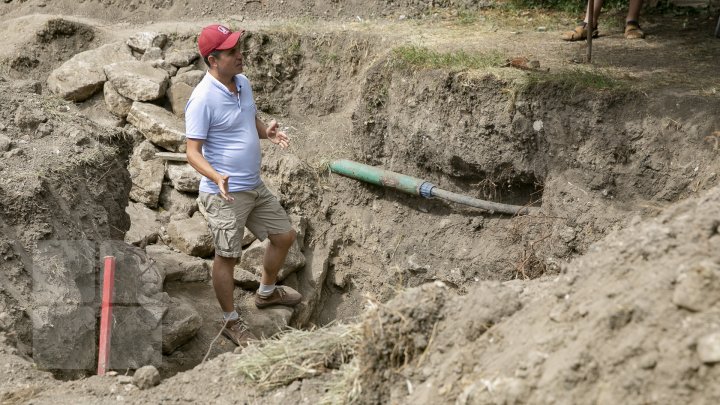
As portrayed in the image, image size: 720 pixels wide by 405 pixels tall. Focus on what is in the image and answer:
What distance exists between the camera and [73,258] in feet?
17.5

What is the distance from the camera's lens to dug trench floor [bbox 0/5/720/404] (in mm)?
6582

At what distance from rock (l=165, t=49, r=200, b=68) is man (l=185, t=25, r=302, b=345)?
117 inches

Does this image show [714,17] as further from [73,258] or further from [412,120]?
[73,258]

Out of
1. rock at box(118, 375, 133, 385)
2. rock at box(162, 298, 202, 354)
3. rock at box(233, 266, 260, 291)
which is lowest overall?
rock at box(233, 266, 260, 291)

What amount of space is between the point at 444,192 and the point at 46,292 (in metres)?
3.52

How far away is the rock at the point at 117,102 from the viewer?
839 centimetres

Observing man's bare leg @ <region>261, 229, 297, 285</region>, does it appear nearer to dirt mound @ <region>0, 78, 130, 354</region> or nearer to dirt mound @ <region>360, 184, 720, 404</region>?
dirt mound @ <region>0, 78, 130, 354</region>

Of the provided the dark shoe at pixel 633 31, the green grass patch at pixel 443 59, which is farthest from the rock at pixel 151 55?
the dark shoe at pixel 633 31

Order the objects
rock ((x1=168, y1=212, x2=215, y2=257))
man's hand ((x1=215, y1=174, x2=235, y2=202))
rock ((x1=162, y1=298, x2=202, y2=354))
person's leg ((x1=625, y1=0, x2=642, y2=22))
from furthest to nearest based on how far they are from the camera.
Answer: person's leg ((x1=625, y1=0, x2=642, y2=22)) < rock ((x1=168, y1=212, x2=215, y2=257)) < rock ((x1=162, y1=298, x2=202, y2=354)) < man's hand ((x1=215, y1=174, x2=235, y2=202))

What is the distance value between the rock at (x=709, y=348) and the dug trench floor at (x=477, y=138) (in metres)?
3.28

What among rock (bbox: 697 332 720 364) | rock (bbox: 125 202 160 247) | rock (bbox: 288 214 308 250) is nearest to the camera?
rock (bbox: 697 332 720 364)

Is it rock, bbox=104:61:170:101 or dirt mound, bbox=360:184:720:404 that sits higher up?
dirt mound, bbox=360:184:720:404

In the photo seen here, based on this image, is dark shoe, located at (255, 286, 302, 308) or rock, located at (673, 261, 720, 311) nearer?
rock, located at (673, 261, 720, 311)

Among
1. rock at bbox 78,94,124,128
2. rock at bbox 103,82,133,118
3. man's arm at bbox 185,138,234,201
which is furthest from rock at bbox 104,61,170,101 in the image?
man's arm at bbox 185,138,234,201
